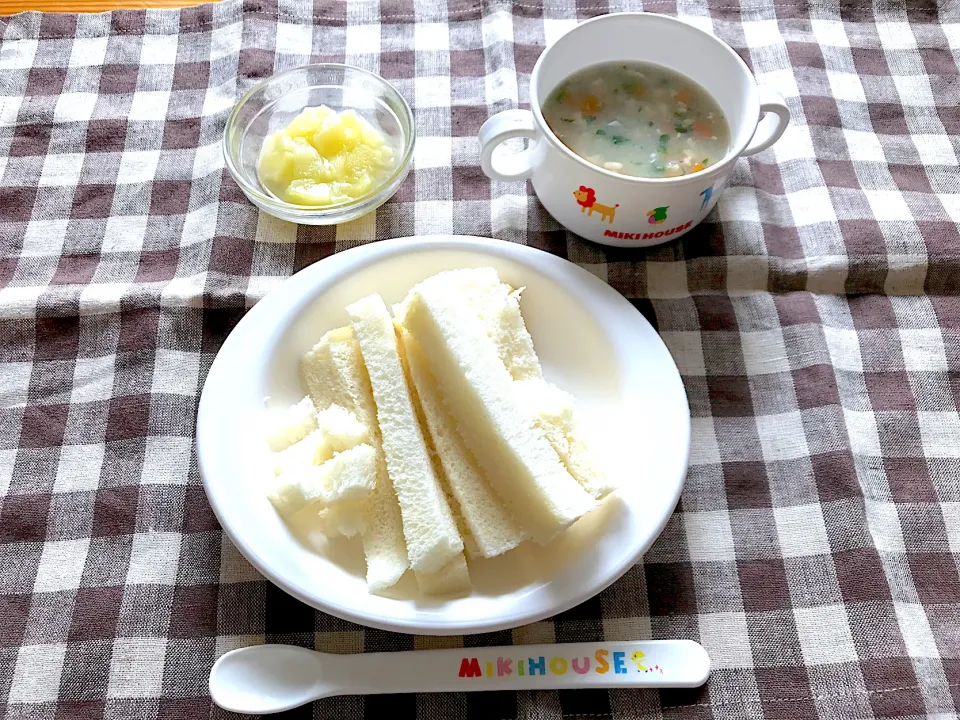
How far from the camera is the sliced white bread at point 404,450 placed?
830 millimetres

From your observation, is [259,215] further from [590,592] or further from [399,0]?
[590,592]

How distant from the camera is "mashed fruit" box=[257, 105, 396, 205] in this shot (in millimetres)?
1157

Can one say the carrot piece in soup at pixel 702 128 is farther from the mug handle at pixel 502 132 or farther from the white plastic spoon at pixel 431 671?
the white plastic spoon at pixel 431 671

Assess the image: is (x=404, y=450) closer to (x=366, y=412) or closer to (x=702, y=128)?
(x=366, y=412)

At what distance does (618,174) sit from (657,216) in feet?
0.30

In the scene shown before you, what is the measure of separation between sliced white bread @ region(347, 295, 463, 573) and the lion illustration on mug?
0.33 meters

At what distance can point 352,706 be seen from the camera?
875 millimetres

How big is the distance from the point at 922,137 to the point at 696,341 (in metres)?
0.59

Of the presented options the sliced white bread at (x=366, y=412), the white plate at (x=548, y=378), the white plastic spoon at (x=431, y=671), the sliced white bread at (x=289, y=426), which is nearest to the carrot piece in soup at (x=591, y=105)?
the white plate at (x=548, y=378)

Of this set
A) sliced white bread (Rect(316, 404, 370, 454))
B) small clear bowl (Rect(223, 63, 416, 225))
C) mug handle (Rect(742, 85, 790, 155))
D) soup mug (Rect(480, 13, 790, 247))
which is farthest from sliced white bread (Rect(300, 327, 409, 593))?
mug handle (Rect(742, 85, 790, 155))

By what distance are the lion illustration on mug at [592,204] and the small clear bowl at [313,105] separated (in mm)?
283

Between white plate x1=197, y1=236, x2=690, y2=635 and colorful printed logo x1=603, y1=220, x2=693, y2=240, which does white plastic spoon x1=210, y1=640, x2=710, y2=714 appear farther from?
colorful printed logo x1=603, y1=220, x2=693, y2=240

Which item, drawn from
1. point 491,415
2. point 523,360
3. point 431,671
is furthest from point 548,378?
point 431,671

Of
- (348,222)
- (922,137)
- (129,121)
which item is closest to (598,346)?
(348,222)
